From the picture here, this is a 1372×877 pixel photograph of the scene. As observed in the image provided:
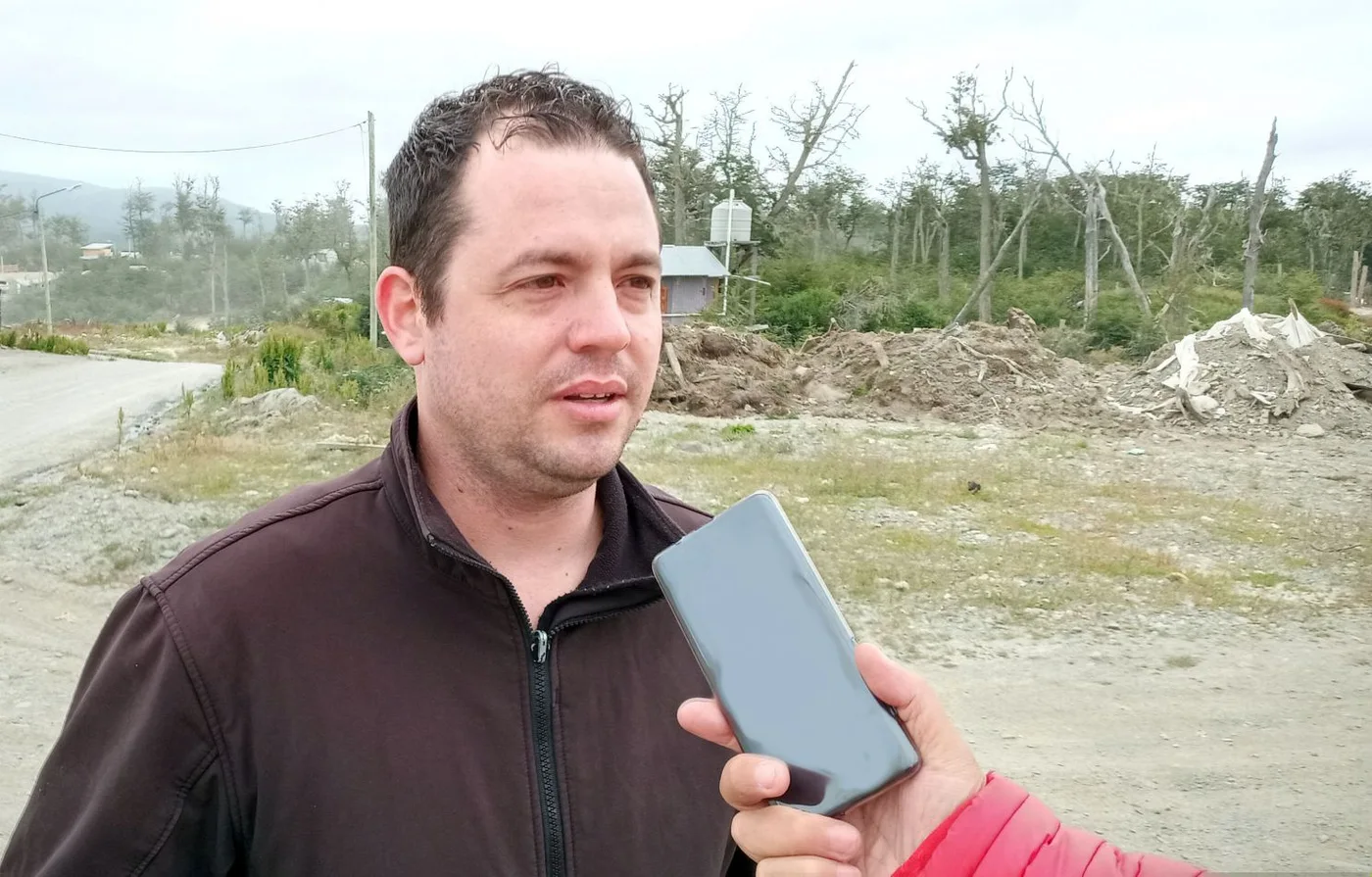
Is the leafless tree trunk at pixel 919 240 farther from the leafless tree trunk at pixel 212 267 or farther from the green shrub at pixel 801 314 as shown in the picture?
the leafless tree trunk at pixel 212 267

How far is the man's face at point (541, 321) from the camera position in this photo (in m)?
1.56

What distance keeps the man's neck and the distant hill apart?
190 ft

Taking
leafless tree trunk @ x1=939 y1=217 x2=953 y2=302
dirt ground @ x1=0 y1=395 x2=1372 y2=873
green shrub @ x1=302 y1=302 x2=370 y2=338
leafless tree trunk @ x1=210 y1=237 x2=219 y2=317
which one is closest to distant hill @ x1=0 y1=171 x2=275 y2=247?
leafless tree trunk @ x1=210 y1=237 x2=219 y2=317

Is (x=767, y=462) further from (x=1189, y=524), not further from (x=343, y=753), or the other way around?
(x=343, y=753)

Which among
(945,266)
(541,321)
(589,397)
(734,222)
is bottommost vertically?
(589,397)

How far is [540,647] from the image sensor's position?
1512 mm

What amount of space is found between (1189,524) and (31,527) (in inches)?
395

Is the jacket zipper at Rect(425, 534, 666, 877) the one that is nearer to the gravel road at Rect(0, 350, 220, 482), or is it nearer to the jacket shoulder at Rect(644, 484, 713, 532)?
the jacket shoulder at Rect(644, 484, 713, 532)

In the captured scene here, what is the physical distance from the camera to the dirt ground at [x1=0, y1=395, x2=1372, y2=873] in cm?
438

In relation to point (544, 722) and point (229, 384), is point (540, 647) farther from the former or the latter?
point (229, 384)

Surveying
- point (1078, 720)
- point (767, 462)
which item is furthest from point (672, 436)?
point (1078, 720)

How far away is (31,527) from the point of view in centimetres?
809

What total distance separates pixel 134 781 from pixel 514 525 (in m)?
0.66

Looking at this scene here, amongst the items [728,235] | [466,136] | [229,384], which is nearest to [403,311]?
[466,136]
